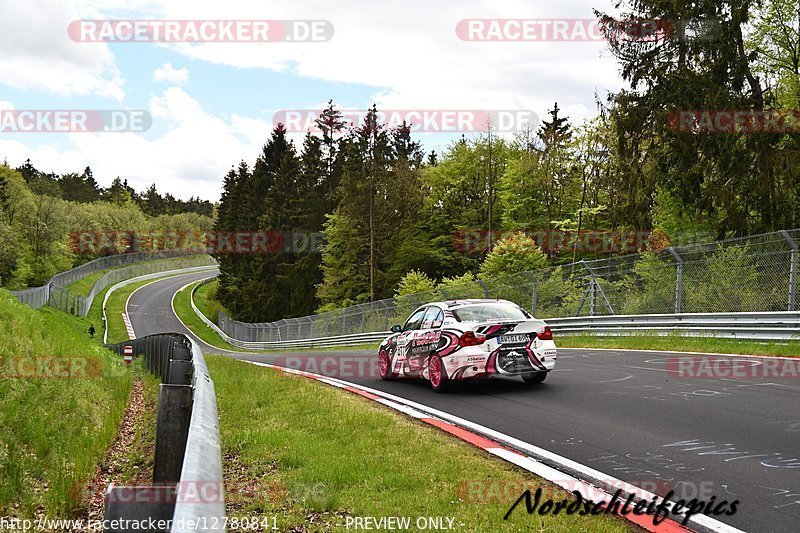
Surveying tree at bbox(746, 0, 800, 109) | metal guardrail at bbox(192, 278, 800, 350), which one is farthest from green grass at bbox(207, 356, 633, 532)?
tree at bbox(746, 0, 800, 109)

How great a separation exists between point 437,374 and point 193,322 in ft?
217

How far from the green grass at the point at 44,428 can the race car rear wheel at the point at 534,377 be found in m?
6.25

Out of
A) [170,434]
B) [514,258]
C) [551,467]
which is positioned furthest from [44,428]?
[514,258]

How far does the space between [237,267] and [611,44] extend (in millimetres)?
57585

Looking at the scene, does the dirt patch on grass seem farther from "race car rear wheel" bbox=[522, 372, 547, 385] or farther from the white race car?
"race car rear wheel" bbox=[522, 372, 547, 385]

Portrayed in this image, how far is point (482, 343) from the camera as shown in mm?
10242

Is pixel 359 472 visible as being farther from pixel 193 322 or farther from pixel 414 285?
pixel 193 322

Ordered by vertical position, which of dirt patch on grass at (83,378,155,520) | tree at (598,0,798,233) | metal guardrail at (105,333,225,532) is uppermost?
tree at (598,0,798,233)

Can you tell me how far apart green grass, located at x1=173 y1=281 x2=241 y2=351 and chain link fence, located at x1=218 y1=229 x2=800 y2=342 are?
37626 millimetres

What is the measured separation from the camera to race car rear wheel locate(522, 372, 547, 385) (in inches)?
436

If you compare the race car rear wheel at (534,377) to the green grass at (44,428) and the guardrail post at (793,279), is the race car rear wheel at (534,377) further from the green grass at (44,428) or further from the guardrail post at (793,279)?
the guardrail post at (793,279)

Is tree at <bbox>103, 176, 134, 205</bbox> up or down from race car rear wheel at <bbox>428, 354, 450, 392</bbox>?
Result: up

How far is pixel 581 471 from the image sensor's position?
5.55 m

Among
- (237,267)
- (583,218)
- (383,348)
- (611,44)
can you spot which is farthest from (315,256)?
(383,348)
